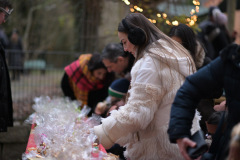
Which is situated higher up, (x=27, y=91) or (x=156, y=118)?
(x=156, y=118)

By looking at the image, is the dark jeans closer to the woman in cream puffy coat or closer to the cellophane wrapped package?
the cellophane wrapped package

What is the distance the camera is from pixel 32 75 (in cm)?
1009

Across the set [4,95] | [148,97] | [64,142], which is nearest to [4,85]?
[4,95]

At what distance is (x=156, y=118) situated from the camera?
2684 millimetres

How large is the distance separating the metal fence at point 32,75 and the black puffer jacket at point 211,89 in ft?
23.8

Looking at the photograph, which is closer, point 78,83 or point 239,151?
point 239,151

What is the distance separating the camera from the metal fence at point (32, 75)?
9523mm

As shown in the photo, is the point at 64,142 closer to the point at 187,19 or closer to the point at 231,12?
the point at 187,19

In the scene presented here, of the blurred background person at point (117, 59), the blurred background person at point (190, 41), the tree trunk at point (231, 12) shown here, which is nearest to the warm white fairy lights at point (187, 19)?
the blurred background person at point (190, 41)

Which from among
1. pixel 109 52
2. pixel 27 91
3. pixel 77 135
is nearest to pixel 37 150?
pixel 77 135

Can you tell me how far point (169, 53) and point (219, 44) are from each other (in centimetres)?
483

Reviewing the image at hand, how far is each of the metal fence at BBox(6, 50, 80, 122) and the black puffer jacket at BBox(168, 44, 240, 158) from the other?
725 cm

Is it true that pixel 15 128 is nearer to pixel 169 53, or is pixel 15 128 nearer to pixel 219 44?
pixel 169 53

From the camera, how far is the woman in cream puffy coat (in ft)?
8.50
